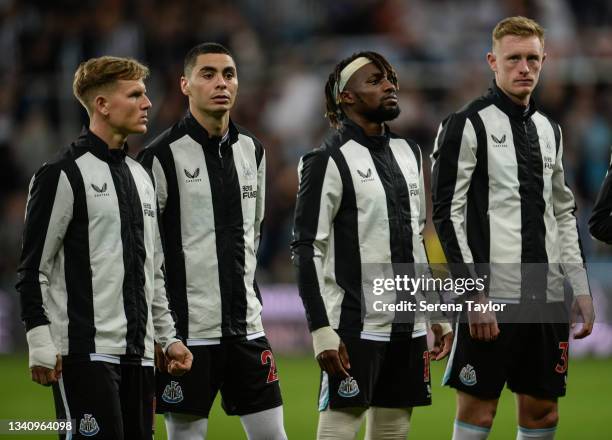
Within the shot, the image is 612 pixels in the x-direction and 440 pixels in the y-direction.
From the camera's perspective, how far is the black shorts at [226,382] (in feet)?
18.7

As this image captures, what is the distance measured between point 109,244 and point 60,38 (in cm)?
933

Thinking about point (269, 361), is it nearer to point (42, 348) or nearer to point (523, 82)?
point (42, 348)

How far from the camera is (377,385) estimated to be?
230 inches

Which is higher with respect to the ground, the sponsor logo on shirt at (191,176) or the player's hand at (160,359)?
the sponsor logo on shirt at (191,176)

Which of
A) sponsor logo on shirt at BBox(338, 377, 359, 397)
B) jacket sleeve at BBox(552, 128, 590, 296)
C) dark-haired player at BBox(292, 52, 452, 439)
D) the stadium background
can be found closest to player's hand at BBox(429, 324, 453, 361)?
dark-haired player at BBox(292, 52, 452, 439)

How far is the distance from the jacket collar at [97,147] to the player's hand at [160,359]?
85 cm

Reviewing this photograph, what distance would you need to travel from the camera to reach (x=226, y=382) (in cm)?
584

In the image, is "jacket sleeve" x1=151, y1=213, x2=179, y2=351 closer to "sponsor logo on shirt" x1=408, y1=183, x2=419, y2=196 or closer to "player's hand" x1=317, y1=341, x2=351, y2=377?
"player's hand" x1=317, y1=341, x2=351, y2=377

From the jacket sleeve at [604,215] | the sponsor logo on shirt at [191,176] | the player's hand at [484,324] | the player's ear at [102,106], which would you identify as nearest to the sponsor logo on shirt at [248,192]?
the sponsor logo on shirt at [191,176]

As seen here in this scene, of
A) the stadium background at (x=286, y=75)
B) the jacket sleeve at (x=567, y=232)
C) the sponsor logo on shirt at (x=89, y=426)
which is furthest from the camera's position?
the stadium background at (x=286, y=75)

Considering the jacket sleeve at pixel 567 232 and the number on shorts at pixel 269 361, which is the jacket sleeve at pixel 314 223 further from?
the jacket sleeve at pixel 567 232

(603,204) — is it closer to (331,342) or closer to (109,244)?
(331,342)

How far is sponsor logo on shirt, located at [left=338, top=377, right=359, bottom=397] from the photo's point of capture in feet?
18.5

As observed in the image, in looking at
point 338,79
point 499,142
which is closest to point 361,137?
point 338,79
